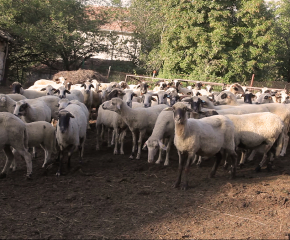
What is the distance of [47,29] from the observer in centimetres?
2714

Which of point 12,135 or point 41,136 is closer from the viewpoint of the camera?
point 12,135

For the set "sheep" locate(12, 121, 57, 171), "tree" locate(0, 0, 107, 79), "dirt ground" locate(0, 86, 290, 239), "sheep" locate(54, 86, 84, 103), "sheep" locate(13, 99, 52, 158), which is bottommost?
"dirt ground" locate(0, 86, 290, 239)

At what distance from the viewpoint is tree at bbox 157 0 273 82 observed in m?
28.9

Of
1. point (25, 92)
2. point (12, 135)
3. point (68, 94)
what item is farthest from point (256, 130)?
point (25, 92)

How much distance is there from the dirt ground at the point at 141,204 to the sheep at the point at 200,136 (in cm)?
63

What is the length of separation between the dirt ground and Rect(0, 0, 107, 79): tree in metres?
19.5

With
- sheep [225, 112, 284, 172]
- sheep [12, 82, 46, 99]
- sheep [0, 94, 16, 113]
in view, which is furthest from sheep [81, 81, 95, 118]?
sheep [225, 112, 284, 172]

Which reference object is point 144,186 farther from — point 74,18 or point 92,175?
point 74,18

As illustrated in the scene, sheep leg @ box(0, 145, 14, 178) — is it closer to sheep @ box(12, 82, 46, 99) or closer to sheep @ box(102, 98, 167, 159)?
sheep @ box(102, 98, 167, 159)

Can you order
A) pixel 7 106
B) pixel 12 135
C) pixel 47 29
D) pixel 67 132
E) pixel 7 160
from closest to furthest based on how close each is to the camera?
pixel 12 135 < pixel 7 160 < pixel 67 132 < pixel 7 106 < pixel 47 29

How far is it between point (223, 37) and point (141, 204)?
25366mm

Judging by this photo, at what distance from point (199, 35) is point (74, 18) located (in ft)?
37.9

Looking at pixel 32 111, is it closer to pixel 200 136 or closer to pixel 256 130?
pixel 200 136

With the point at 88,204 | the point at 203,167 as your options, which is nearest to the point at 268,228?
the point at 88,204
